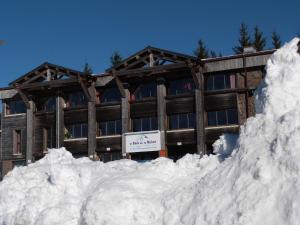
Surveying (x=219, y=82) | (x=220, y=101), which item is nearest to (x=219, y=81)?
(x=219, y=82)

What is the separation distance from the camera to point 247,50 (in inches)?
1404

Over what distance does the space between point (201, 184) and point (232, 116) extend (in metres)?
22.7

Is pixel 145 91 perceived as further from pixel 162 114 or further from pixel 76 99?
pixel 76 99

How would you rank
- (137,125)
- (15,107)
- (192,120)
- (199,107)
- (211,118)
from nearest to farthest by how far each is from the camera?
(199,107)
(211,118)
(192,120)
(137,125)
(15,107)

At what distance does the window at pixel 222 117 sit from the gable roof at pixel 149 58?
4538 millimetres

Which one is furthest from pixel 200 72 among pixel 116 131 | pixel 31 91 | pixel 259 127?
pixel 259 127

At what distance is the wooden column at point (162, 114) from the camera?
3591 centimetres

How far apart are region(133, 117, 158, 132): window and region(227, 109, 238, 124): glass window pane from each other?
219 inches

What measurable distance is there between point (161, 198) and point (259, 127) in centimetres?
321

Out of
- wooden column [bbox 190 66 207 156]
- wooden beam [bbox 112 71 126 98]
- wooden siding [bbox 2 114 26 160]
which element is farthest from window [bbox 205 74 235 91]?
wooden siding [bbox 2 114 26 160]

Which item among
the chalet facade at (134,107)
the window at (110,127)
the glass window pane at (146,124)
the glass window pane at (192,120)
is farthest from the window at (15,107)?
the glass window pane at (192,120)

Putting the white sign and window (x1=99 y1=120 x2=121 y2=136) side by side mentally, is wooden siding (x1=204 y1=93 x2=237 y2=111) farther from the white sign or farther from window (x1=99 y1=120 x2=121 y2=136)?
window (x1=99 y1=120 x2=121 y2=136)

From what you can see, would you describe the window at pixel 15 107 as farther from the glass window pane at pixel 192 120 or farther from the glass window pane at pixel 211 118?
the glass window pane at pixel 211 118

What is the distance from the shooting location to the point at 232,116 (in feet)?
115
